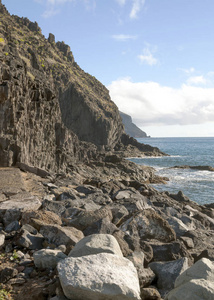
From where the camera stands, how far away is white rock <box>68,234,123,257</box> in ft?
14.8

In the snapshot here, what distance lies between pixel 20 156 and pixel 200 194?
20425 millimetres

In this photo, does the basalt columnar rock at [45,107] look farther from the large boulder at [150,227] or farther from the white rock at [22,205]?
the large boulder at [150,227]

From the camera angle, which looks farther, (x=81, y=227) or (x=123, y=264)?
(x=81, y=227)

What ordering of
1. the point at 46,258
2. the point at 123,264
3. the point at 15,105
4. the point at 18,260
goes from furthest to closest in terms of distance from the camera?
the point at 15,105 < the point at 18,260 < the point at 46,258 < the point at 123,264

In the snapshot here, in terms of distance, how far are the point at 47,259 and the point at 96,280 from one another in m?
1.61

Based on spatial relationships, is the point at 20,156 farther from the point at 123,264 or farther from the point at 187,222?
the point at 123,264

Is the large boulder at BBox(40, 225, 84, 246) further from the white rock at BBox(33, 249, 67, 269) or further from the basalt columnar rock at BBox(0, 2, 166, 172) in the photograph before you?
the basalt columnar rock at BBox(0, 2, 166, 172)

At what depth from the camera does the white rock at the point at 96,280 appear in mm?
3537

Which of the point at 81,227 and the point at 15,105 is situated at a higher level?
the point at 15,105

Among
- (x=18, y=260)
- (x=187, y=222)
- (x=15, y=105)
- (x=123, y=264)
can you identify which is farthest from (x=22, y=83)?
(x=123, y=264)

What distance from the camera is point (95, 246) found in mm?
4590

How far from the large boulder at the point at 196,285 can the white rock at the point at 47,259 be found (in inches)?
85.9

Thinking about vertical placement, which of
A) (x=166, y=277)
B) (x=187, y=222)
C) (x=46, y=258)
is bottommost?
(x=187, y=222)

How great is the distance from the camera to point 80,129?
8625 cm
